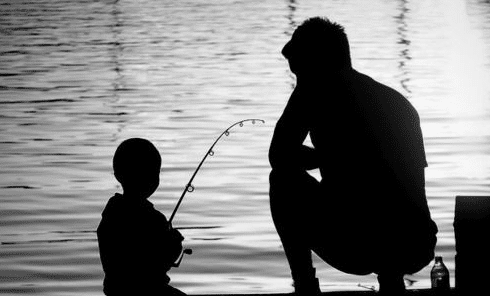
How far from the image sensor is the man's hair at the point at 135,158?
484 cm

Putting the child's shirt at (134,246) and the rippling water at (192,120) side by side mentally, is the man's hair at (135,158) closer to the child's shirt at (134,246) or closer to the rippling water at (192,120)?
the child's shirt at (134,246)

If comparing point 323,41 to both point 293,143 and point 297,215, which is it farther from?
point 297,215

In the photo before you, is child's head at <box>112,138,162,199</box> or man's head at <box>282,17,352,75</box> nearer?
child's head at <box>112,138,162,199</box>

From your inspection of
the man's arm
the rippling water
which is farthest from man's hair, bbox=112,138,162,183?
the rippling water

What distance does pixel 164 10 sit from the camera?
3369 centimetres

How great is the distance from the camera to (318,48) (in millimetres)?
5207

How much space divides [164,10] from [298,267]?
28670mm

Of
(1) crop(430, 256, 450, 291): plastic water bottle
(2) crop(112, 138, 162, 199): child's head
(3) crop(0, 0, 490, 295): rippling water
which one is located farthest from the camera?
(3) crop(0, 0, 490, 295): rippling water

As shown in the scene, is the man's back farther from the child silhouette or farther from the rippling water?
the rippling water

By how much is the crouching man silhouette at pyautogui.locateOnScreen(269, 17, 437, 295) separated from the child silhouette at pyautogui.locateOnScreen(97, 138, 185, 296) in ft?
1.86

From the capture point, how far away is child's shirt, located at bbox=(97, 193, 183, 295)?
16.0 feet

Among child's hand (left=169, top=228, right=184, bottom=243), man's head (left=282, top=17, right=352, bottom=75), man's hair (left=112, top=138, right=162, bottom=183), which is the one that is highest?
man's head (left=282, top=17, right=352, bottom=75)

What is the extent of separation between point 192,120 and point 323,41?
9.08m

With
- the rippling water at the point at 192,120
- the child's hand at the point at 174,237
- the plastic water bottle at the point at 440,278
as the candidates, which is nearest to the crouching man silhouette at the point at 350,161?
the plastic water bottle at the point at 440,278
